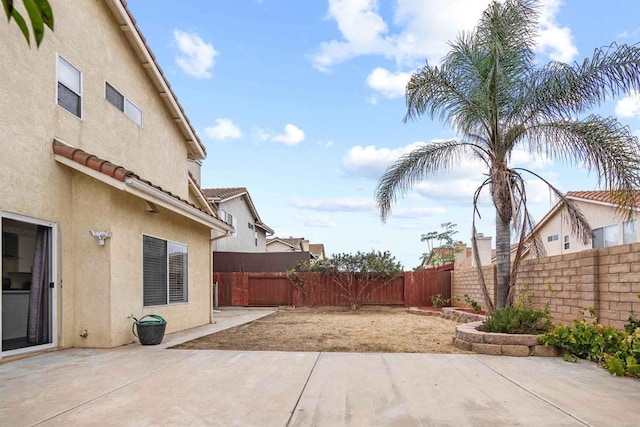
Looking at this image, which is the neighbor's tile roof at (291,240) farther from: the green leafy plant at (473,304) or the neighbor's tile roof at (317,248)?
the green leafy plant at (473,304)

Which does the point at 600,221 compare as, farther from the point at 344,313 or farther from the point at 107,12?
the point at 107,12

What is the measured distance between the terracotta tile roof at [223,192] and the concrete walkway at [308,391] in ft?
58.0

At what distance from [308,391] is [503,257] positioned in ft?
19.6

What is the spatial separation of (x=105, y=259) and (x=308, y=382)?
4.38 metres

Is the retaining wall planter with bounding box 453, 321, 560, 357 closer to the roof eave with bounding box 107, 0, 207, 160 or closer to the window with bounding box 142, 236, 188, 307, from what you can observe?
the window with bounding box 142, 236, 188, 307

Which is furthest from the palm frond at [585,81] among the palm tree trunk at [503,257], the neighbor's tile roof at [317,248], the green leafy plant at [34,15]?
the neighbor's tile roof at [317,248]

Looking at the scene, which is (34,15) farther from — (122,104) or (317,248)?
(317,248)

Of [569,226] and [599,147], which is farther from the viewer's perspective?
[569,226]

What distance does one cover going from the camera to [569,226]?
14.4 metres

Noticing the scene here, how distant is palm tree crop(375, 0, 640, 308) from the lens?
8352 millimetres

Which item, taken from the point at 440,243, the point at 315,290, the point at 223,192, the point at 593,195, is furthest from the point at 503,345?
the point at 440,243

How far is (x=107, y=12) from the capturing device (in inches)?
388

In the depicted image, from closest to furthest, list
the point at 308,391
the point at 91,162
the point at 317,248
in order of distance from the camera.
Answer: the point at 308,391 < the point at 91,162 < the point at 317,248

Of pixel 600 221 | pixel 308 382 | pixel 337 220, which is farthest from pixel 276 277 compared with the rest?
pixel 308 382
